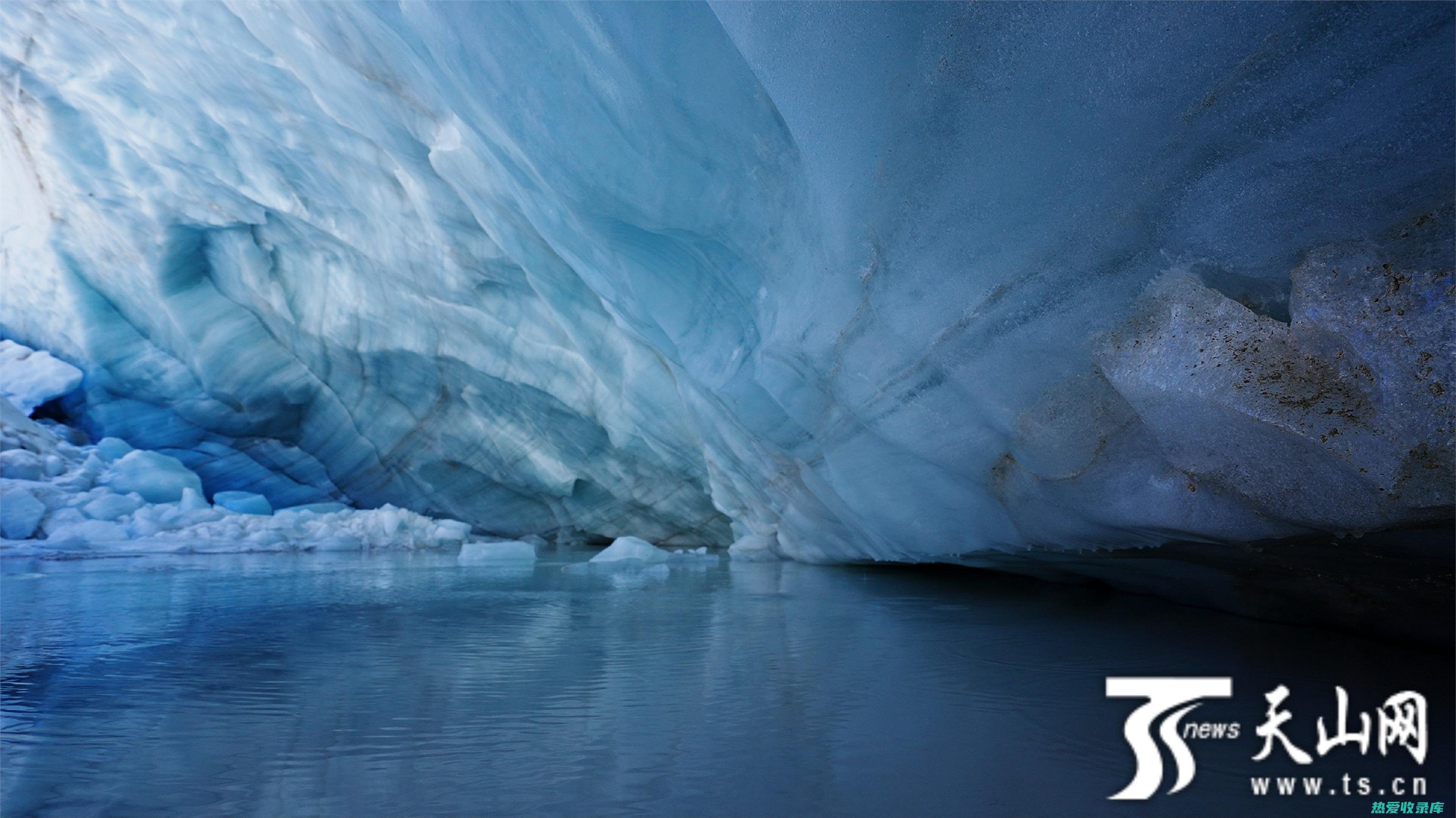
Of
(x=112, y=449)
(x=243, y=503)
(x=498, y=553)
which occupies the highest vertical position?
(x=112, y=449)

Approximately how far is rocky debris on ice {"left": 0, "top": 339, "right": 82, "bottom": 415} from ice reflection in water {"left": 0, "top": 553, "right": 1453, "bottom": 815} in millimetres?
9626

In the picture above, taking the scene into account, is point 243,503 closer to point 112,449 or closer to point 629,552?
point 112,449

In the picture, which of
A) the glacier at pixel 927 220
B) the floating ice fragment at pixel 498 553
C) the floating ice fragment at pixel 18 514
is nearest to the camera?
the glacier at pixel 927 220

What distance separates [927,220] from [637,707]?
167cm

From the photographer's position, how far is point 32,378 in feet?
36.0

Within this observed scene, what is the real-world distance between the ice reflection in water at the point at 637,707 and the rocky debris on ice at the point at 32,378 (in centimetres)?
963

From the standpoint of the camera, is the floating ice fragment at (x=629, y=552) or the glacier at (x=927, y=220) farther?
the floating ice fragment at (x=629, y=552)

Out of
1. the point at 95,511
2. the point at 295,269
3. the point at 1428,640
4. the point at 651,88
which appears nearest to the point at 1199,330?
the point at 1428,640

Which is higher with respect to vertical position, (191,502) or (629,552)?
(191,502)

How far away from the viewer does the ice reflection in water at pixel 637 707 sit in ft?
4.09

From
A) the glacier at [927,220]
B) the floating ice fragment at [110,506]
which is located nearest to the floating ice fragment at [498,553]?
the glacier at [927,220]

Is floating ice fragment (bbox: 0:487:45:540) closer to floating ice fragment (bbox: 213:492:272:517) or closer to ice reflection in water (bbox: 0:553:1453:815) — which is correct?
floating ice fragment (bbox: 213:492:272:517)

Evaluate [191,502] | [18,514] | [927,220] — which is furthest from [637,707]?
[191,502]

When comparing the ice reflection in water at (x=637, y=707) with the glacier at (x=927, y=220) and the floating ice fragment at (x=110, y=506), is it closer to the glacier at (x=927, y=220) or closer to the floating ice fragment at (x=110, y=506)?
the glacier at (x=927, y=220)
